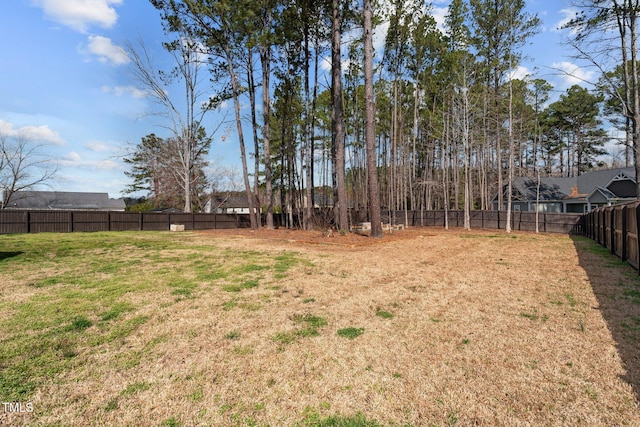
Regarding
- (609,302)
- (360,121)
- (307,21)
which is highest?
(307,21)

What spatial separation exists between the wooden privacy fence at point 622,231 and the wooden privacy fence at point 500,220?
21.5ft

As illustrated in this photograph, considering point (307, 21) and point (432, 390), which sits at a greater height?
point (307, 21)

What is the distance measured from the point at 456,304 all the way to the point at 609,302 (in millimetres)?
2080

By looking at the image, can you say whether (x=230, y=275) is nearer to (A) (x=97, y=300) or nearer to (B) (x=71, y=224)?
(A) (x=97, y=300)

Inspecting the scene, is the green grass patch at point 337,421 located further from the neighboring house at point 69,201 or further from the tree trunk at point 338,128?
the neighboring house at point 69,201

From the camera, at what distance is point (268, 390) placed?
1.95 meters

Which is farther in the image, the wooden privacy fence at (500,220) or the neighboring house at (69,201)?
the neighboring house at (69,201)

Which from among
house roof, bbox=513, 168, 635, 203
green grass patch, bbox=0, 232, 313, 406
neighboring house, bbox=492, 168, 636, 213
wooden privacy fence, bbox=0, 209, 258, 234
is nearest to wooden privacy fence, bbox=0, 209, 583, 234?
wooden privacy fence, bbox=0, 209, 258, 234

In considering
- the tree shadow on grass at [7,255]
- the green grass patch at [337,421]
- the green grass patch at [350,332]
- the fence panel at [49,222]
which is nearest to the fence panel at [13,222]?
the fence panel at [49,222]

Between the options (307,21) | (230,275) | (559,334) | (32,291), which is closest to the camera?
(559,334)

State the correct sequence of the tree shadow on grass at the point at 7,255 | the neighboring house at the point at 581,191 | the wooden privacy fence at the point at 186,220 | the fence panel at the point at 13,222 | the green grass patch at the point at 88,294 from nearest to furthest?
1. the green grass patch at the point at 88,294
2. the tree shadow on grass at the point at 7,255
3. the fence panel at the point at 13,222
4. the wooden privacy fence at the point at 186,220
5. the neighboring house at the point at 581,191

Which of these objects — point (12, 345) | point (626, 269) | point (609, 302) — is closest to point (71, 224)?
point (12, 345)

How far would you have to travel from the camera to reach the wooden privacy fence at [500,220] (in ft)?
51.2

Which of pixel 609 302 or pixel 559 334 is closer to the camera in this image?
pixel 559 334
